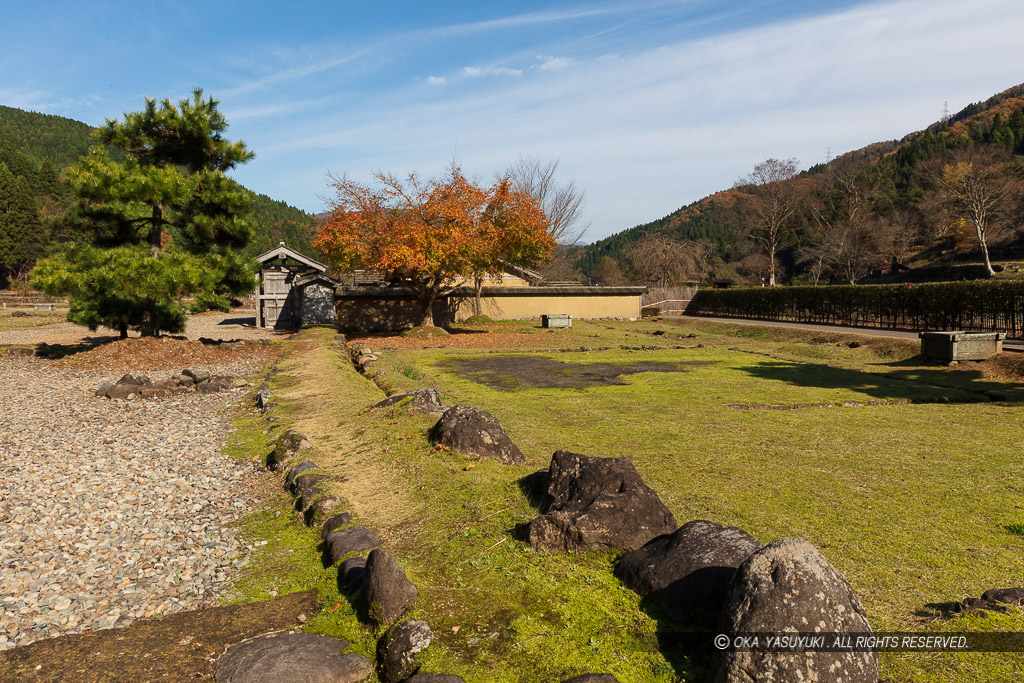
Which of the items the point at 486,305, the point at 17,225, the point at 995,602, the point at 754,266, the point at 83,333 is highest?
the point at 17,225

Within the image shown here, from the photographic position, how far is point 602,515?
4.20 m

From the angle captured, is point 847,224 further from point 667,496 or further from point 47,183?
point 47,183

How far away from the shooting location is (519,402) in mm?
10695

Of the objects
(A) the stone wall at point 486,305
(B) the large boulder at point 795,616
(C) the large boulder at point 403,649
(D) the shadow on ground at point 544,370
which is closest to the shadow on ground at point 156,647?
(C) the large boulder at point 403,649

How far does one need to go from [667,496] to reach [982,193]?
50122 mm

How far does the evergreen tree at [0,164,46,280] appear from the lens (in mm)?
57438

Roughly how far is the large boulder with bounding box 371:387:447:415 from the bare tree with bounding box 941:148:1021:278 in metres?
46.6

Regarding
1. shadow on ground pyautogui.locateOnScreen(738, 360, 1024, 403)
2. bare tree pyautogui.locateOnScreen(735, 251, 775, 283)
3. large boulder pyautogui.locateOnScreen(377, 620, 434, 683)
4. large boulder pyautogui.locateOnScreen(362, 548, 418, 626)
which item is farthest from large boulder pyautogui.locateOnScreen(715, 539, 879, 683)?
bare tree pyautogui.locateOnScreen(735, 251, 775, 283)

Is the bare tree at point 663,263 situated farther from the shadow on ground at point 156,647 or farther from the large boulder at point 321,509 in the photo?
the shadow on ground at point 156,647

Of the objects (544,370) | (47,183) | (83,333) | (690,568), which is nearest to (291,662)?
(690,568)

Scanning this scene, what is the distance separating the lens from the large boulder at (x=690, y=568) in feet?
10.8

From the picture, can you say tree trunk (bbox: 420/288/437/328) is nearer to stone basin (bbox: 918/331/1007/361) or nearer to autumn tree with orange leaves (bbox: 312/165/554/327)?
autumn tree with orange leaves (bbox: 312/165/554/327)

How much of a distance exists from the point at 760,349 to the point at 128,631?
1986 cm

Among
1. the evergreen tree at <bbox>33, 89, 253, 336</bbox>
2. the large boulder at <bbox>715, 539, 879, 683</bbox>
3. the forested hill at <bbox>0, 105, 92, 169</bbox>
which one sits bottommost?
the large boulder at <bbox>715, 539, 879, 683</bbox>
